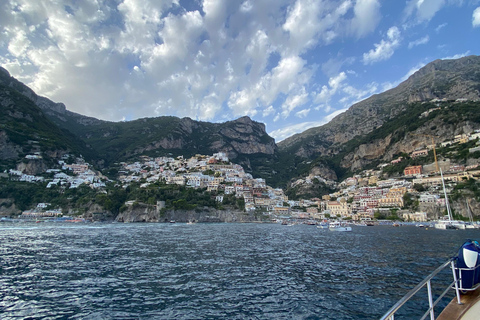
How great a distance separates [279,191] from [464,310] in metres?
130

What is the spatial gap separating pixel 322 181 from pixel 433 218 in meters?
75.5

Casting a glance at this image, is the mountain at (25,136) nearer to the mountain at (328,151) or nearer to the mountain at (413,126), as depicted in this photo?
the mountain at (328,151)

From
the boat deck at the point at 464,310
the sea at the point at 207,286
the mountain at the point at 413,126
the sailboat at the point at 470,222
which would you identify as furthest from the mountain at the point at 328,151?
the boat deck at the point at 464,310

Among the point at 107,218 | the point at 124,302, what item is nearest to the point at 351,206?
the point at 107,218

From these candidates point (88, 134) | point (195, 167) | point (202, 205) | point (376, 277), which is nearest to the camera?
point (376, 277)

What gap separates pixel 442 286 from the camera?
37.0 feet

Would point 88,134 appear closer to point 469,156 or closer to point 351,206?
point 351,206

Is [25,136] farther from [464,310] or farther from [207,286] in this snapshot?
[464,310]

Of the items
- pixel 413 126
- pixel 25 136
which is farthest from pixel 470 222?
pixel 25 136

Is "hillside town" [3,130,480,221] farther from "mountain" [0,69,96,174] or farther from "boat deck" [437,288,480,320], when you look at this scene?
"boat deck" [437,288,480,320]

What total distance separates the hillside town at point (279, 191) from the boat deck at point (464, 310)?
82411 mm

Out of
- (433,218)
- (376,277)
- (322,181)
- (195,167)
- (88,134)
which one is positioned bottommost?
(433,218)

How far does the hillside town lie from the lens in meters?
74.9

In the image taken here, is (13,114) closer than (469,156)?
No
